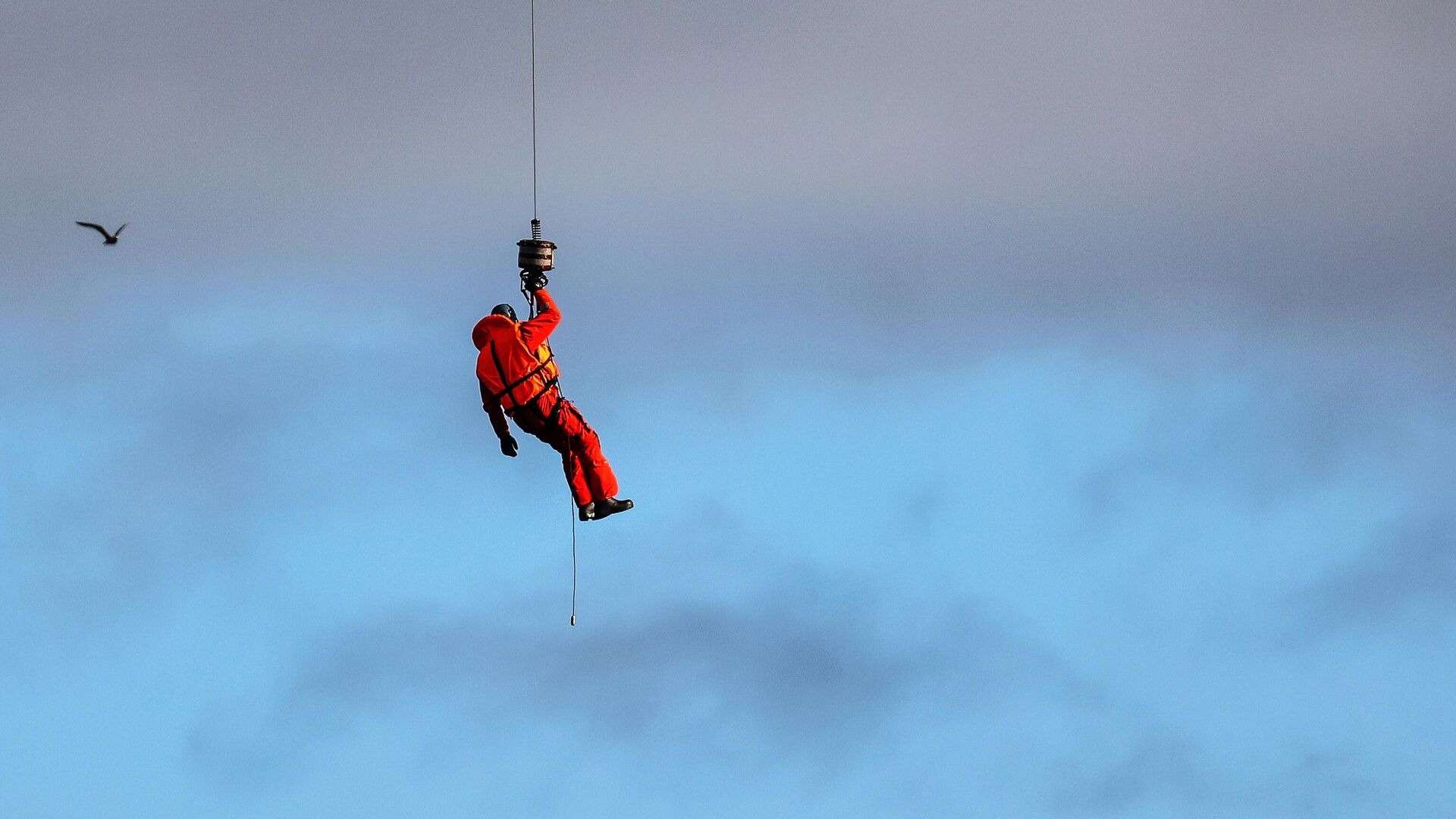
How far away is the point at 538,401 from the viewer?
3130 cm

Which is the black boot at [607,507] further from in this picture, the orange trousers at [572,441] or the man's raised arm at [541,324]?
the man's raised arm at [541,324]

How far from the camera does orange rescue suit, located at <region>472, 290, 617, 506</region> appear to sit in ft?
101

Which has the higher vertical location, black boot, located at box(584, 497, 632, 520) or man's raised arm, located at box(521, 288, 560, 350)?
man's raised arm, located at box(521, 288, 560, 350)

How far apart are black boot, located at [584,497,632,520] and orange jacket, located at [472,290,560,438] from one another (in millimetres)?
2085

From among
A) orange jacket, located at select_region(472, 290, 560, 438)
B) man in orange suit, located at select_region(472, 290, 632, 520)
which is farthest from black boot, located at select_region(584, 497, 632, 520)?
orange jacket, located at select_region(472, 290, 560, 438)

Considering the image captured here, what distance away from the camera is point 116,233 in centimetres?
2781

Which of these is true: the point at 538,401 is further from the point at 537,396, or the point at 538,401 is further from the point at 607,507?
the point at 607,507

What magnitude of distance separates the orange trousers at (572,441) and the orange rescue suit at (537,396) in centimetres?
1

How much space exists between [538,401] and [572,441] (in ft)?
3.31

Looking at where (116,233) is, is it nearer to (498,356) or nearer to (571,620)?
(498,356)

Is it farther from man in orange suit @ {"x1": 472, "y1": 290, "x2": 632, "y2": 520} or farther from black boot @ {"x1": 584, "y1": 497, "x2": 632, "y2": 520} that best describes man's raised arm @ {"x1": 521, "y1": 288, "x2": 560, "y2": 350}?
black boot @ {"x1": 584, "y1": 497, "x2": 632, "y2": 520}

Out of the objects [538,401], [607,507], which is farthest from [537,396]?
[607,507]

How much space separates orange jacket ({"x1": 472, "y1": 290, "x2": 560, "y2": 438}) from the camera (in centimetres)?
3077

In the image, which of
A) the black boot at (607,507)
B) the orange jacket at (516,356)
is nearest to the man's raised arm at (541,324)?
the orange jacket at (516,356)
